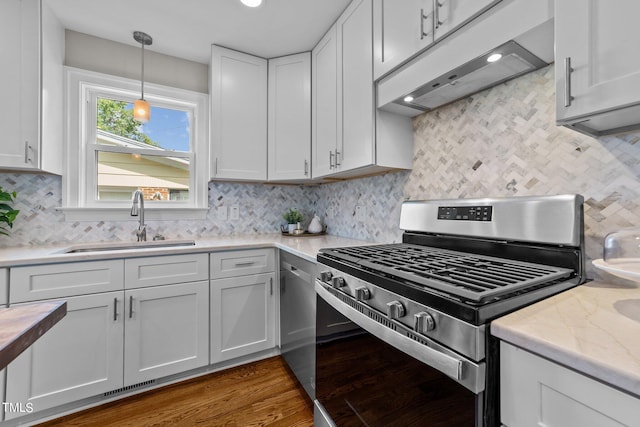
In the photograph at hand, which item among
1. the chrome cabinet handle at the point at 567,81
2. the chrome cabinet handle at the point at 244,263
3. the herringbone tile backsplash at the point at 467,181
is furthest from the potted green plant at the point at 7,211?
the chrome cabinet handle at the point at 567,81

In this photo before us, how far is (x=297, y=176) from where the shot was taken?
2.30 metres

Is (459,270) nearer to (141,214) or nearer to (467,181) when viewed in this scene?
(467,181)

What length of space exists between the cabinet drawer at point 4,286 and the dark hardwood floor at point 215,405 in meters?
0.72

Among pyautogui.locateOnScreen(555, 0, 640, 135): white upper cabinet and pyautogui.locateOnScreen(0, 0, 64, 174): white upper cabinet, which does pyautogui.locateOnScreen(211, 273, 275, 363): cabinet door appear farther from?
pyautogui.locateOnScreen(555, 0, 640, 135): white upper cabinet

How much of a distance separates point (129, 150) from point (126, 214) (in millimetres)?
529

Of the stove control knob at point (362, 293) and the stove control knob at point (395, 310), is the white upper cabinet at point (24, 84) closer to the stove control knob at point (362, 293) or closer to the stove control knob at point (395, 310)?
the stove control knob at point (362, 293)

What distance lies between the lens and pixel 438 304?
2.23 ft

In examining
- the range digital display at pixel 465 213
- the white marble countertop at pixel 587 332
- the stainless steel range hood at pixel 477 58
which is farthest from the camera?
the range digital display at pixel 465 213

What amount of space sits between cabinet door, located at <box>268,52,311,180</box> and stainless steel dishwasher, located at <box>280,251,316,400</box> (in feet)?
2.52

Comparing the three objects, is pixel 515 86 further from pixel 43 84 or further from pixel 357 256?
pixel 43 84

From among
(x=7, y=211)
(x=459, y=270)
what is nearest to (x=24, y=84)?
(x=7, y=211)

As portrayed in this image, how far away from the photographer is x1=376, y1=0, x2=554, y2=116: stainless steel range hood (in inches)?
35.5

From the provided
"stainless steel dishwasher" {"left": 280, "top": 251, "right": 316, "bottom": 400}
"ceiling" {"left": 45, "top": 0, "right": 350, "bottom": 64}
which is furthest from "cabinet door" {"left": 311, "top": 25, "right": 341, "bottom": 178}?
"stainless steel dishwasher" {"left": 280, "top": 251, "right": 316, "bottom": 400}

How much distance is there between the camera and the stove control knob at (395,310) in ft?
2.58
